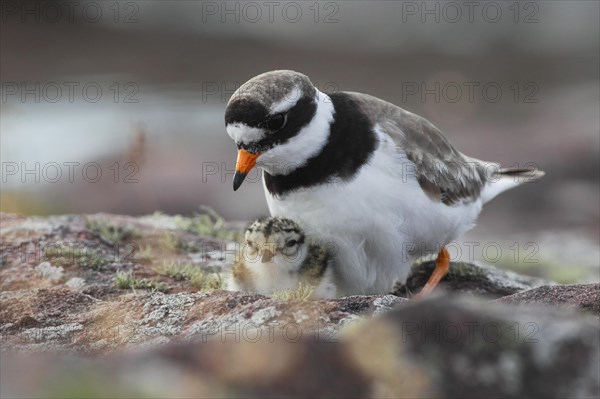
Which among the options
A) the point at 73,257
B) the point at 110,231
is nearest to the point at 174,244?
the point at 110,231

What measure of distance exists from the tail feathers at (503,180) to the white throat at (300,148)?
259cm

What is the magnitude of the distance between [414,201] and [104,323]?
9.18 feet

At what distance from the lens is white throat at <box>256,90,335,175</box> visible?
24.1ft

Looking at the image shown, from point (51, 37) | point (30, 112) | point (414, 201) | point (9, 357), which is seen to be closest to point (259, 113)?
point (414, 201)

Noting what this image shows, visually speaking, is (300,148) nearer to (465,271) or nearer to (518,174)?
(465,271)

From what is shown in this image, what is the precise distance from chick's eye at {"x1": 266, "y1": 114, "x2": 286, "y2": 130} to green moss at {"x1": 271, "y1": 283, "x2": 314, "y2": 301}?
1.25 m

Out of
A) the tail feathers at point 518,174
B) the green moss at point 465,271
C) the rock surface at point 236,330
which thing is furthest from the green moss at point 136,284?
the tail feathers at point 518,174

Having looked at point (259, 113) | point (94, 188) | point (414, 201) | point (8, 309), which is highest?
point (259, 113)

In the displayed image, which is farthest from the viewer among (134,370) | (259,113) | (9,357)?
(259,113)

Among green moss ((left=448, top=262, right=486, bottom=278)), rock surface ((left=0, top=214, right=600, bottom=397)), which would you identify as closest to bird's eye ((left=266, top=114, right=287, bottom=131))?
rock surface ((left=0, top=214, right=600, bottom=397))

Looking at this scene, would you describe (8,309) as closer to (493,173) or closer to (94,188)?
(493,173)

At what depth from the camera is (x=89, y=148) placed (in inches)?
704

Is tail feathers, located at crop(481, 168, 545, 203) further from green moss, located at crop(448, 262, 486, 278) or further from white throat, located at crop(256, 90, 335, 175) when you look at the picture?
white throat, located at crop(256, 90, 335, 175)

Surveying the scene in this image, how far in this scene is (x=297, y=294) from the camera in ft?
22.6
